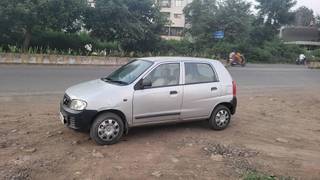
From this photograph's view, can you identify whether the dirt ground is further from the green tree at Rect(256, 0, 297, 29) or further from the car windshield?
the green tree at Rect(256, 0, 297, 29)

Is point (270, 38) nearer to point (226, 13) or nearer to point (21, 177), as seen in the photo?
point (226, 13)

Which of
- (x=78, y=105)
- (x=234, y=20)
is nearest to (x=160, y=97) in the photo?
(x=78, y=105)

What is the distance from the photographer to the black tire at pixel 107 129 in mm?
7152

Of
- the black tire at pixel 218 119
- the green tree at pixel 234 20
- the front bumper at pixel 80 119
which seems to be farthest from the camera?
the green tree at pixel 234 20

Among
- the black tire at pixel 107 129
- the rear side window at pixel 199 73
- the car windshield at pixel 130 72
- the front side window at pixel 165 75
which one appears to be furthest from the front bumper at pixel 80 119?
the rear side window at pixel 199 73

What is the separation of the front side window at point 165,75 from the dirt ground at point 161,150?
104cm

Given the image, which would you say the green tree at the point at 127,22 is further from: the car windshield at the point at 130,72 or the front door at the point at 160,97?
the front door at the point at 160,97

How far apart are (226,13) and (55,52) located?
20835mm

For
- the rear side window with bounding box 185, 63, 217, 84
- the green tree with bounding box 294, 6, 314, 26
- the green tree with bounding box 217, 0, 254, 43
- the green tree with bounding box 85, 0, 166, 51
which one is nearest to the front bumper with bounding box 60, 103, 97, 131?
the rear side window with bounding box 185, 63, 217, 84

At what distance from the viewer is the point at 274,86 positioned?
19.5 metres

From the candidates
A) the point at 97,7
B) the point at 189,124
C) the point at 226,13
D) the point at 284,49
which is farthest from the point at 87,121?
the point at 284,49

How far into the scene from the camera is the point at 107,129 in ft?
23.7

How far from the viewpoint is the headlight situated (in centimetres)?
711

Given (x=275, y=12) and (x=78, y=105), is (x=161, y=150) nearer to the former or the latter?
(x=78, y=105)
